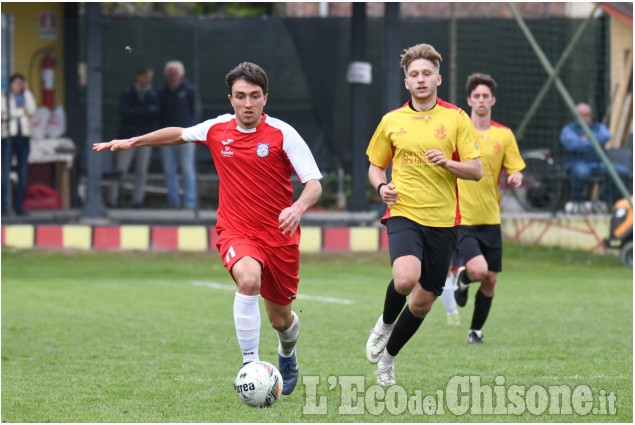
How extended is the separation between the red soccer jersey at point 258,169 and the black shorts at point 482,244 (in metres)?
2.75

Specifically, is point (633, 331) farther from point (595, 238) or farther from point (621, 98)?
point (621, 98)

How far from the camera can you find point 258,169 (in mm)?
6676

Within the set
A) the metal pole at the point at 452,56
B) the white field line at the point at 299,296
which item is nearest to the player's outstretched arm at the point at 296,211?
the white field line at the point at 299,296

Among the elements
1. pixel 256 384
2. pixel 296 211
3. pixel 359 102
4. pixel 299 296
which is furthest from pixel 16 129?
pixel 256 384

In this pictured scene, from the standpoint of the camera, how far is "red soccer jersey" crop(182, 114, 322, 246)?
6660 millimetres

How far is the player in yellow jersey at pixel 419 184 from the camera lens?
23.3 ft

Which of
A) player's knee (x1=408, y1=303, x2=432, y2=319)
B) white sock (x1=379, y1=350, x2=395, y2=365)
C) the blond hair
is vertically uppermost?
the blond hair

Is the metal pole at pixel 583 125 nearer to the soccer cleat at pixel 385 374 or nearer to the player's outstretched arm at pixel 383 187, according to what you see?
the player's outstretched arm at pixel 383 187

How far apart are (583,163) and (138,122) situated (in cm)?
713

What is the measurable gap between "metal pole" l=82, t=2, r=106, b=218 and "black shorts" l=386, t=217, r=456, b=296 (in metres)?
10.9

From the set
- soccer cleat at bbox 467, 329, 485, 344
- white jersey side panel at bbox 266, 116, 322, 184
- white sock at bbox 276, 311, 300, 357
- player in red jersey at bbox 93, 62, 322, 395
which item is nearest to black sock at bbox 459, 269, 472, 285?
soccer cleat at bbox 467, 329, 485, 344

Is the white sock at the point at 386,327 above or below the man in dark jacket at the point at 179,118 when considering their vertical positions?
below

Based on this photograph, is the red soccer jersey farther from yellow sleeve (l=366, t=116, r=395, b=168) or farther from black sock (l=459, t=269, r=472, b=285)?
black sock (l=459, t=269, r=472, b=285)

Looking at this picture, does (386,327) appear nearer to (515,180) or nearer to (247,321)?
(247,321)
